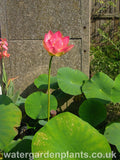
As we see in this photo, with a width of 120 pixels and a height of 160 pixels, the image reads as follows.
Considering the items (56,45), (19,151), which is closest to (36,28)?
(56,45)

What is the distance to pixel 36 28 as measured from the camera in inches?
68.9

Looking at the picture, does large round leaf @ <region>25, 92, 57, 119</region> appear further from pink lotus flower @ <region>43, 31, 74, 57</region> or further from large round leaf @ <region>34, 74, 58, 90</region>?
pink lotus flower @ <region>43, 31, 74, 57</region>

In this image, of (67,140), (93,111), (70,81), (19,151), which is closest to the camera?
(67,140)

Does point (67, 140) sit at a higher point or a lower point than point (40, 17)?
lower

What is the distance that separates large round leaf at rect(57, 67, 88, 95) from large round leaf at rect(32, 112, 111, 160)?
696 mm

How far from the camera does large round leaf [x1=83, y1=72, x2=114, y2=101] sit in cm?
141

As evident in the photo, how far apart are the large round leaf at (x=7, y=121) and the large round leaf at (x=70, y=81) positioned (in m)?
0.53

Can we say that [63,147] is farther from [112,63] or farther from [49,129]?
[112,63]

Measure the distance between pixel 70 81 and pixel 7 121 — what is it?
0.77 meters

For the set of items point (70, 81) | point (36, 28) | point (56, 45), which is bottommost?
point (70, 81)

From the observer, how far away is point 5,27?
1.73 metres

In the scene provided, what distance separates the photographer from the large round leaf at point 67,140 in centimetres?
74

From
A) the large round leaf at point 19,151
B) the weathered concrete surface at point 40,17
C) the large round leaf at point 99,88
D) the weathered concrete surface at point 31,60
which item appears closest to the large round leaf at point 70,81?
the large round leaf at point 99,88

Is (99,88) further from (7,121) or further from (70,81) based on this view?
(7,121)
